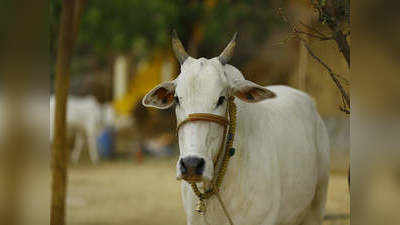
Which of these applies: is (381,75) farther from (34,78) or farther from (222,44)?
(222,44)

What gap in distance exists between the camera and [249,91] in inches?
118

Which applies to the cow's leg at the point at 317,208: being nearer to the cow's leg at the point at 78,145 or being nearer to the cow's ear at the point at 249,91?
the cow's ear at the point at 249,91

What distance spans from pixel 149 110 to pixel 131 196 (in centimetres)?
733

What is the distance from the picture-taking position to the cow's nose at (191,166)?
249 cm

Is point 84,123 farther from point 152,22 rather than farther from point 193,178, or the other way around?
point 193,178

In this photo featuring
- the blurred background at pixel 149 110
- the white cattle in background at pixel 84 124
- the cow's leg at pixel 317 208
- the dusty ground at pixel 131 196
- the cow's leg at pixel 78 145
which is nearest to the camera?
the cow's leg at pixel 317 208

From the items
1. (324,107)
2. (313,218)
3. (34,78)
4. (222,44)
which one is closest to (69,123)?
(222,44)

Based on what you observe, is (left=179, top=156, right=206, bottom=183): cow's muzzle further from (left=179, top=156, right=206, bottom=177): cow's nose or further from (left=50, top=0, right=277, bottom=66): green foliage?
(left=50, top=0, right=277, bottom=66): green foliage

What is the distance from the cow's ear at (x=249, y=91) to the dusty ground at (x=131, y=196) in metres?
3.41

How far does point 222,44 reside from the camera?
14.5m

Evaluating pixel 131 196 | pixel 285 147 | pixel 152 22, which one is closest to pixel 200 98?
pixel 285 147

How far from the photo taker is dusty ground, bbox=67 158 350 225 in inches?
280

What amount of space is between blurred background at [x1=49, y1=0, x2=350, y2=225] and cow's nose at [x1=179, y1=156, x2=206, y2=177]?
7.41 feet

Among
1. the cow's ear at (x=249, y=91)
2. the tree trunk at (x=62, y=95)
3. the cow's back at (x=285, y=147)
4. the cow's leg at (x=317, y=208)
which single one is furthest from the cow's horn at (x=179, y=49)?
the tree trunk at (x=62, y=95)
